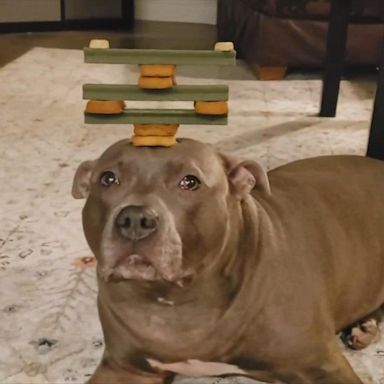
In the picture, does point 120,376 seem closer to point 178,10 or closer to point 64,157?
point 64,157

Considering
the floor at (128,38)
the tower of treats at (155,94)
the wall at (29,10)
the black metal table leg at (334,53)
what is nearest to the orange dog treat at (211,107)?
the tower of treats at (155,94)

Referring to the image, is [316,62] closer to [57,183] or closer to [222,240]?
[57,183]

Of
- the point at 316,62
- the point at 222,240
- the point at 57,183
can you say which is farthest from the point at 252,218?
the point at 316,62

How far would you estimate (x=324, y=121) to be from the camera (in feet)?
Answer: 8.30

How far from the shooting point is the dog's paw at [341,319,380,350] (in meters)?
1.28

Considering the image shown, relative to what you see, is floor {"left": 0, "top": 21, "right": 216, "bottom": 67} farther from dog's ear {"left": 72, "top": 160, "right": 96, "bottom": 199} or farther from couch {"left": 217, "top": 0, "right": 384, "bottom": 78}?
dog's ear {"left": 72, "top": 160, "right": 96, "bottom": 199}

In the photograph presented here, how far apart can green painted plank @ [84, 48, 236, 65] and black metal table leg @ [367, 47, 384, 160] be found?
0.85m

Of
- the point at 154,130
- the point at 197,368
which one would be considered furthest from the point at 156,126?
the point at 197,368

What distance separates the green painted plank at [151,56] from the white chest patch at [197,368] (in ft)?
1.31

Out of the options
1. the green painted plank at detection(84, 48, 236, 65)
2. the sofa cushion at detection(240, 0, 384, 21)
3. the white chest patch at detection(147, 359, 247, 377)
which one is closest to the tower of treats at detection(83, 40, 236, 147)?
the green painted plank at detection(84, 48, 236, 65)

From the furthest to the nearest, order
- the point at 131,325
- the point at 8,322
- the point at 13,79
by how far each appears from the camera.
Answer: the point at 13,79, the point at 8,322, the point at 131,325

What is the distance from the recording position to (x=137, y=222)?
0.92 m

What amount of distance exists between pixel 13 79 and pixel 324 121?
1.21 m

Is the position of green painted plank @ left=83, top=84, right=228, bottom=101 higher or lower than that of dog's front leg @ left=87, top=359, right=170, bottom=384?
higher
